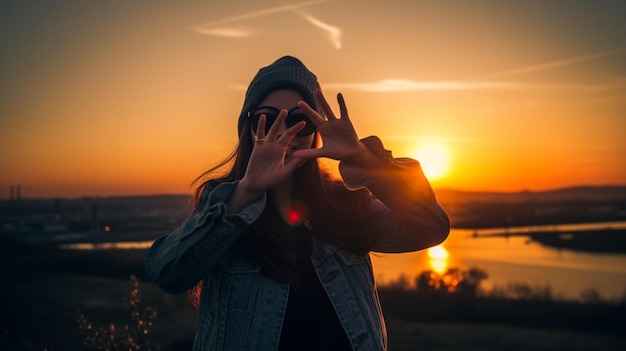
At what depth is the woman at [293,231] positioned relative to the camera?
1.95m

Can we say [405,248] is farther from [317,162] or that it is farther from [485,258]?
[485,258]

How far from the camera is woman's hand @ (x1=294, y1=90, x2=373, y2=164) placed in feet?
6.37

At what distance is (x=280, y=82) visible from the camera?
226cm

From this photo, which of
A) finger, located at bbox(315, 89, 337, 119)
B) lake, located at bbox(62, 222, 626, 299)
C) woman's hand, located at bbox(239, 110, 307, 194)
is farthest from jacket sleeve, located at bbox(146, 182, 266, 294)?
lake, located at bbox(62, 222, 626, 299)

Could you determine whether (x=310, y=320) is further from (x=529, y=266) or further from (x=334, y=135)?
(x=529, y=266)

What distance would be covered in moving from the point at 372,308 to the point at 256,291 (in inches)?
18.8

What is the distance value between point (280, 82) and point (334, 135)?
0.41m

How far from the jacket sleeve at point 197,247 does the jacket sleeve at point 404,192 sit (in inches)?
17.2

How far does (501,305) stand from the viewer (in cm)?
1788

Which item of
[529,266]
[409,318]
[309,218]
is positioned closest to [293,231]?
[309,218]

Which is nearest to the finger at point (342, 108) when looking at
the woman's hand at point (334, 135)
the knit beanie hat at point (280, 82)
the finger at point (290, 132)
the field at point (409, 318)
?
the woman's hand at point (334, 135)

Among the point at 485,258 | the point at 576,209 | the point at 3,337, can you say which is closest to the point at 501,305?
the point at 3,337

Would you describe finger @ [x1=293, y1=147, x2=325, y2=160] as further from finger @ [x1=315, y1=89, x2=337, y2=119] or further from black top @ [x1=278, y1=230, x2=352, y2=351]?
black top @ [x1=278, y1=230, x2=352, y2=351]

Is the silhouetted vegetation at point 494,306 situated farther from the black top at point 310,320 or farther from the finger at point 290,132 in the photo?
the finger at point 290,132
